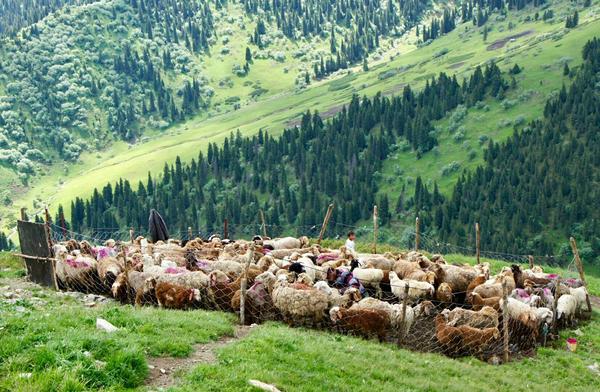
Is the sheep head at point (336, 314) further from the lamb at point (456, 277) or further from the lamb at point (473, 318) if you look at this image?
the lamb at point (456, 277)

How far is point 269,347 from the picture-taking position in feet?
53.2

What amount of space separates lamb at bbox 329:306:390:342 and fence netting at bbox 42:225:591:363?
32mm

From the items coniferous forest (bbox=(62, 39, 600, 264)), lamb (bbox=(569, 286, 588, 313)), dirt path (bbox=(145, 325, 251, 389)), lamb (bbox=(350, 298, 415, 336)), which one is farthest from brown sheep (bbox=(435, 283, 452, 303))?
coniferous forest (bbox=(62, 39, 600, 264))

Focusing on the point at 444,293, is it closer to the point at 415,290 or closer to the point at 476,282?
the point at 415,290

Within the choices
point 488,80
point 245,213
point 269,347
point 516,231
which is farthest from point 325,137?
point 269,347

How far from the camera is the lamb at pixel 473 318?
71.1 feet

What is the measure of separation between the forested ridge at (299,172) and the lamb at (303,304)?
12675cm

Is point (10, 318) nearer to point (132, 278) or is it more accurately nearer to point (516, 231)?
point (132, 278)

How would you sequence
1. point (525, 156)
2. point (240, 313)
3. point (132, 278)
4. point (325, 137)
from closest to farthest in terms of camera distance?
point (240, 313) → point (132, 278) → point (525, 156) → point (325, 137)

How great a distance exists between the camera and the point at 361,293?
24.4 m

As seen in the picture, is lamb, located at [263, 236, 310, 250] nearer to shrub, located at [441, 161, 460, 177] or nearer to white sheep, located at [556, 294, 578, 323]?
white sheep, located at [556, 294, 578, 323]

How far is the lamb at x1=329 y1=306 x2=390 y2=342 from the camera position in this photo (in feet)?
66.8

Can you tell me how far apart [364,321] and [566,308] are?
984 centimetres

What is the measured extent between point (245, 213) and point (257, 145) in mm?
35517
